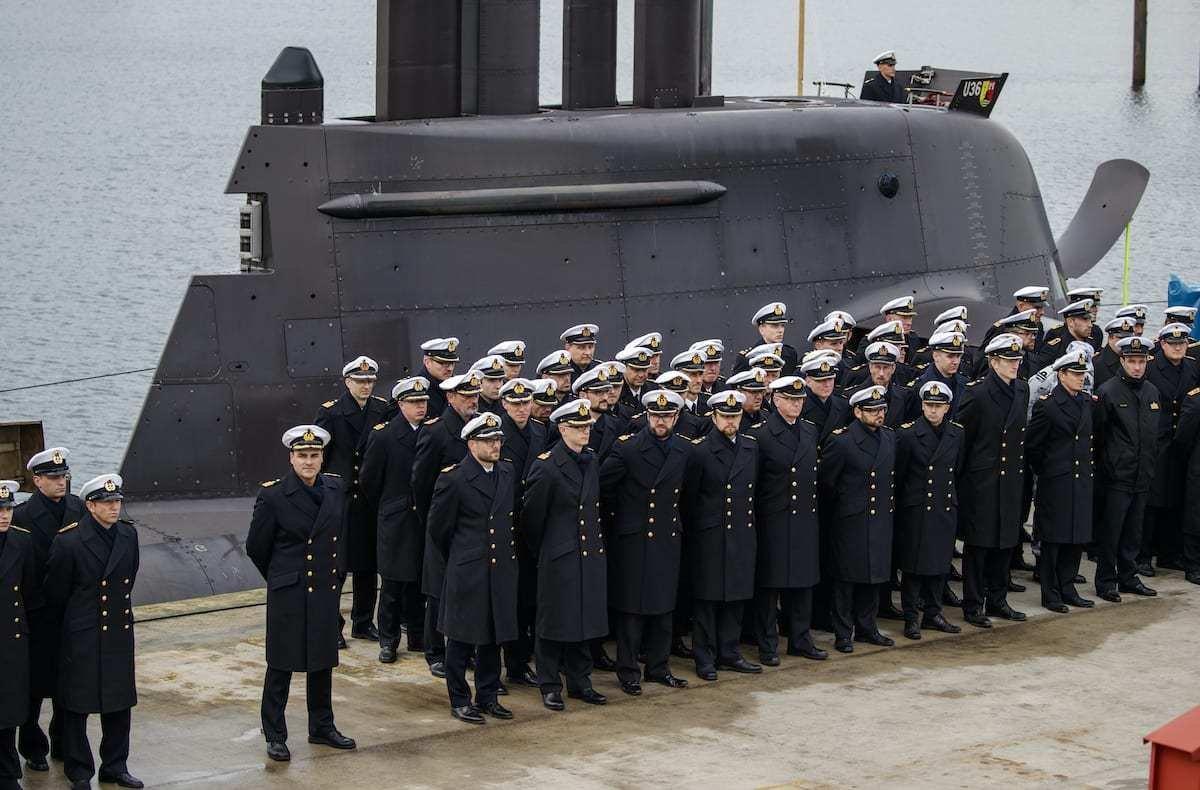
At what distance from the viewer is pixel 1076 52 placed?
84.7m

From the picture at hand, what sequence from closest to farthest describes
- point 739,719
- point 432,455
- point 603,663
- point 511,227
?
point 739,719 < point 432,455 < point 603,663 < point 511,227

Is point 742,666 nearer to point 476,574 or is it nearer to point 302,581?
point 476,574

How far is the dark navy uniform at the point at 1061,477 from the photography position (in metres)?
14.0

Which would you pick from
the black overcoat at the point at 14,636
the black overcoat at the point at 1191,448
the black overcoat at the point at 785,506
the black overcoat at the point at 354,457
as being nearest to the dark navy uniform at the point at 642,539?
the black overcoat at the point at 785,506

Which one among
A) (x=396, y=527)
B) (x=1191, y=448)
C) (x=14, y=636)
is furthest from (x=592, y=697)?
(x=1191, y=448)

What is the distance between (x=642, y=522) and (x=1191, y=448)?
4982mm

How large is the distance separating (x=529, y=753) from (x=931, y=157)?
7.87 meters

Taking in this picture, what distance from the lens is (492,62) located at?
1536 centimetres

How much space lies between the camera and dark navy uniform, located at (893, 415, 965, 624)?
→ 13.4m

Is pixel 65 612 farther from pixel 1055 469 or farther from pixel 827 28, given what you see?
pixel 827 28

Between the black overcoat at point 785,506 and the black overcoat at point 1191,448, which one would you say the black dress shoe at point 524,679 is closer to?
the black overcoat at point 785,506

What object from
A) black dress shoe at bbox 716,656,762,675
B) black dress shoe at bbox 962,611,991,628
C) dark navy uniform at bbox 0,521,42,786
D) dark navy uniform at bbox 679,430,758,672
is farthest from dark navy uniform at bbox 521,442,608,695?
black dress shoe at bbox 962,611,991,628

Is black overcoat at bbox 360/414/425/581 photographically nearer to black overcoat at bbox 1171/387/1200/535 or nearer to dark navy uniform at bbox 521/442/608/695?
dark navy uniform at bbox 521/442/608/695

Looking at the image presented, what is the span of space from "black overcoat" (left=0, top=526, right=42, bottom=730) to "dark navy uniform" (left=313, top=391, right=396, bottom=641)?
3.05 meters
